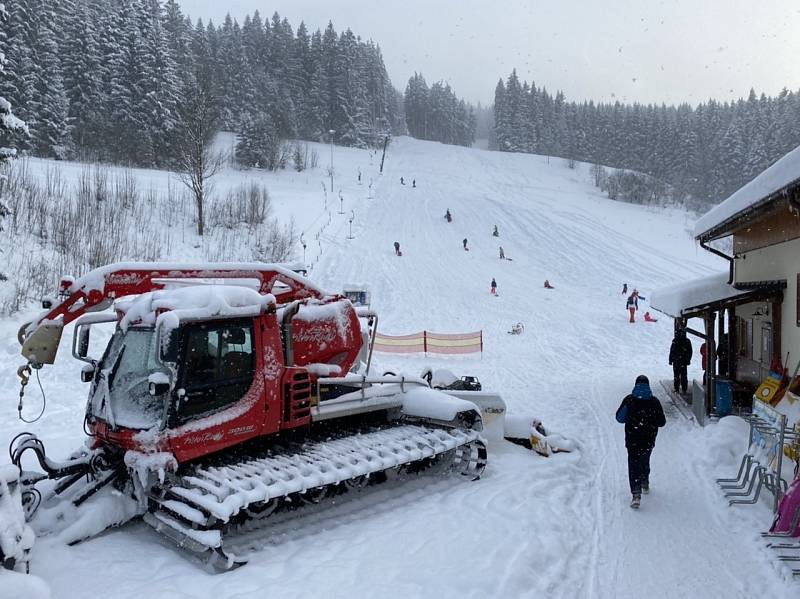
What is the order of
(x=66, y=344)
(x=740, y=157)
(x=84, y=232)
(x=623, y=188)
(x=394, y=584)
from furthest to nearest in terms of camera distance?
(x=740, y=157) → (x=623, y=188) → (x=84, y=232) → (x=66, y=344) → (x=394, y=584)

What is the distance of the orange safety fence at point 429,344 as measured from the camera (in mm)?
20094

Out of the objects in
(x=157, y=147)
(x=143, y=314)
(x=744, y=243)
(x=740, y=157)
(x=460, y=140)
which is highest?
(x=460, y=140)

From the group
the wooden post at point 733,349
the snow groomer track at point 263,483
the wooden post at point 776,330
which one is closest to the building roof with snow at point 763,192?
the wooden post at point 776,330

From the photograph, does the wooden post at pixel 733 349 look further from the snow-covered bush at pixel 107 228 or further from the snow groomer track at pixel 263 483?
the snow-covered bush at pixel 107 228

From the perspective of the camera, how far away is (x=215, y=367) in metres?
6.62

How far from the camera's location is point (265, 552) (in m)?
5.94

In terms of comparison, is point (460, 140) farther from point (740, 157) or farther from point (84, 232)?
point (84, 232)

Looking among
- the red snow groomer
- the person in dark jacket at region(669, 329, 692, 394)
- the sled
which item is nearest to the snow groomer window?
the red snow groomer

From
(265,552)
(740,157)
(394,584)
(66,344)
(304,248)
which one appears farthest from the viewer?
(740,157)

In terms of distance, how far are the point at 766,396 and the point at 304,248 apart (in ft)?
84.9

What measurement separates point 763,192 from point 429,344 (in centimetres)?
1259

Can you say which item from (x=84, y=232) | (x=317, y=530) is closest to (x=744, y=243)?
(x=317, y=530)

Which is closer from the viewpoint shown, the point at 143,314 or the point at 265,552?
the point at 265,552

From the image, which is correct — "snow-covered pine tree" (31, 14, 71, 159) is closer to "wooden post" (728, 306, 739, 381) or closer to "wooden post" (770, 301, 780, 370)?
"wooden post" (728, 306, 739, 381)
